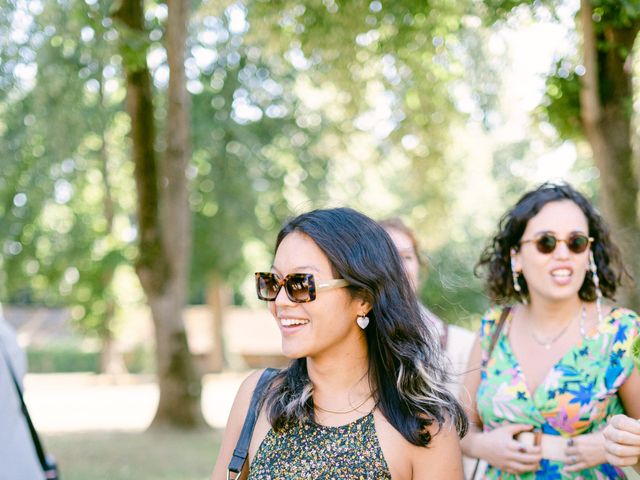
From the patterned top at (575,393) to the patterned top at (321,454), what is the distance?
3.29ft

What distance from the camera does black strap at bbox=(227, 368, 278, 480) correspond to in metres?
2.80

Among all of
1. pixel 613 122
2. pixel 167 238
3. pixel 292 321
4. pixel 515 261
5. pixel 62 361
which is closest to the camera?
pixel 292 321

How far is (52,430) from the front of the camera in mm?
17000

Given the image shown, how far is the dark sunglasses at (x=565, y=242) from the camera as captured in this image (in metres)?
3.70

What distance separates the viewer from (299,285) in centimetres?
279

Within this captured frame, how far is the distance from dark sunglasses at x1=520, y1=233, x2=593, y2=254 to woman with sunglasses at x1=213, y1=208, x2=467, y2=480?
Answer: 942 mm

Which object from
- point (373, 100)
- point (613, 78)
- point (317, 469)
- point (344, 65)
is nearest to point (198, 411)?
point (373, 100)

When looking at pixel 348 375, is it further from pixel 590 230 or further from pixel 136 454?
pixel 136 454

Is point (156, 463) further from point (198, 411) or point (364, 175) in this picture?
point (364, 175)

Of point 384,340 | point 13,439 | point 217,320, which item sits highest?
point 384,340

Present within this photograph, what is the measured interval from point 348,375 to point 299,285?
1.32 ft

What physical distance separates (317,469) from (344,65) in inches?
320

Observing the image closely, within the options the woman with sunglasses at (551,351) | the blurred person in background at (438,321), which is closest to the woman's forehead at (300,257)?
the woman with sunglasses at (551,351)

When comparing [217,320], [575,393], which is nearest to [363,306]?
[575,393]
